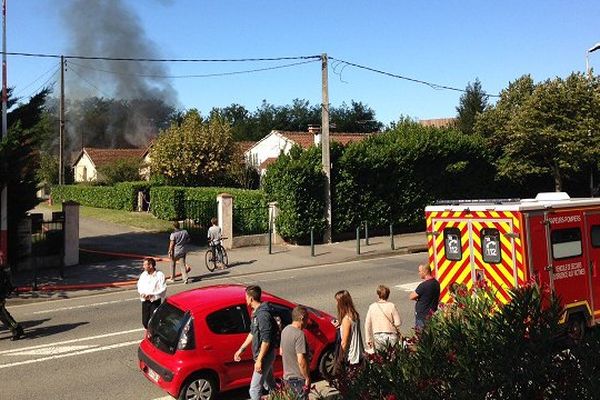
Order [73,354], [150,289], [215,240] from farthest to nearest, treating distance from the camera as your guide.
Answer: [215,240] → [150,289] → [73,354]

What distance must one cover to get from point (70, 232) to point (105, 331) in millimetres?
8743

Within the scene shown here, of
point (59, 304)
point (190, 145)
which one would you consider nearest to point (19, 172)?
point (59, 304)

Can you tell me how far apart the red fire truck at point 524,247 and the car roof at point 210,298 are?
362cm

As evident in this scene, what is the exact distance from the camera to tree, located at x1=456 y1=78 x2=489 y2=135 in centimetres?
3728

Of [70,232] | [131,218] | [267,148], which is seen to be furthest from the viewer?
[267,148]

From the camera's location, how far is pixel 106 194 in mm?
42219

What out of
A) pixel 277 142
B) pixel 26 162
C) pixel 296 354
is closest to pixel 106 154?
pixel 277 142

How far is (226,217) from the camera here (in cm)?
2152

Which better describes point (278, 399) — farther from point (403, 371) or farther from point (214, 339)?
point (214, 339)

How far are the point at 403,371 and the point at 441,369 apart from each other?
237mm

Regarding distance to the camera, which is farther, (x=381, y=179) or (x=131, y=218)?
(x=131, y=218)

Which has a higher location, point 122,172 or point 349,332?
point 122,172

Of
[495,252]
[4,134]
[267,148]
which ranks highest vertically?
[267,148]

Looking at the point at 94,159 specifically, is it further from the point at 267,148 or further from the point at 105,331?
the point at 105,331
